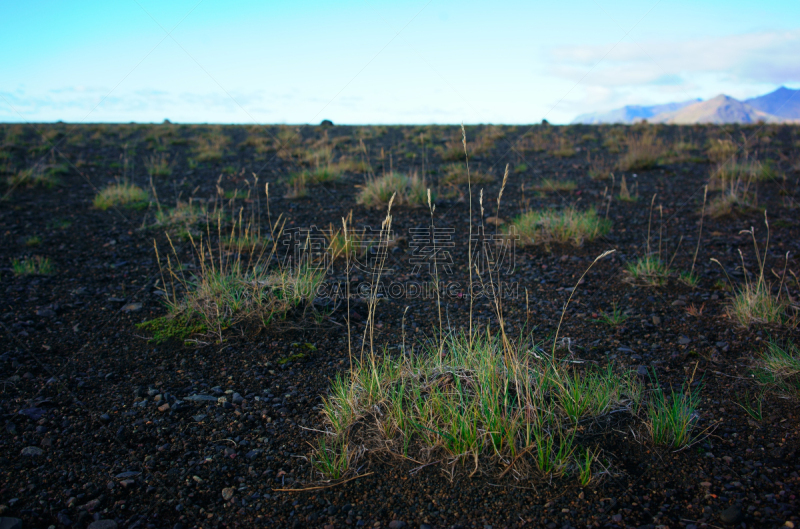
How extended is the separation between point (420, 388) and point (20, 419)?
219cm

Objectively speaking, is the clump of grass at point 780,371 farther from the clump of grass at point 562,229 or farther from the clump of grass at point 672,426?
the clump of grass at point 562,229

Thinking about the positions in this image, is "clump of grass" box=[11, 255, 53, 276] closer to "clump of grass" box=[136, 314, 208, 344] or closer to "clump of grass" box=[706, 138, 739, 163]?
"clump of grass" box=[136, 314, 208, 344]

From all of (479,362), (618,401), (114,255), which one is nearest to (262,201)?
(114,255)

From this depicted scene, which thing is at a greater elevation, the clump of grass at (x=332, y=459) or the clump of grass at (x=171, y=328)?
the clump of grass at (x=171, y=328)

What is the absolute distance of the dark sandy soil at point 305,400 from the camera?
1776mm

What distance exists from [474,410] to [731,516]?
3.35 ft

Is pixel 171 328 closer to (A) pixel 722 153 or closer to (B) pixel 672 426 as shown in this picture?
(B) pixel 672 426

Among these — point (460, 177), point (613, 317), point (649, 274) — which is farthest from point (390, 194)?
point (613, 317)

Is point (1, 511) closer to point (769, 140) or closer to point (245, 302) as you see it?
point (245, 302)

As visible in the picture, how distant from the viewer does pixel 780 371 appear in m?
2.54

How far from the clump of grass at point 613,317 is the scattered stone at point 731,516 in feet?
6.06

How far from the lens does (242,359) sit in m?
2.99

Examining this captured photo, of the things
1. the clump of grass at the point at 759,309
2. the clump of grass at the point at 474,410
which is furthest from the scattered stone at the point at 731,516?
the clump of grass at the point at 759,309

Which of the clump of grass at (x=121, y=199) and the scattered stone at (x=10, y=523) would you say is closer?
the scattered stone at (x=10, y=523)
